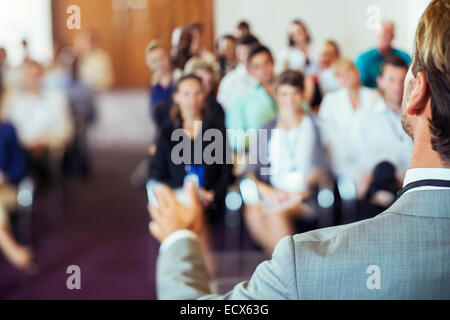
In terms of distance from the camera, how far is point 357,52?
99cm

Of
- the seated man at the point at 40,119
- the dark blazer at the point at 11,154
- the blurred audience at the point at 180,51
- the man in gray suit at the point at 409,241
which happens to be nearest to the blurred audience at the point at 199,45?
the blurred audience at the point at 180,51

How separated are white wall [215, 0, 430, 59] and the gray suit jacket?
0.42 m

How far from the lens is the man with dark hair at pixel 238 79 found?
97 centimetres

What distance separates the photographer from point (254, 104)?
0.99m

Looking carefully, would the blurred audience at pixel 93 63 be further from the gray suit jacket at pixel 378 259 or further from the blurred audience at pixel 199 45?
the gray suit jacket at pixel 378 259

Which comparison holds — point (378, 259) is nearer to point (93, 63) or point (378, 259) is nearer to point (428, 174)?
point (428, 174)

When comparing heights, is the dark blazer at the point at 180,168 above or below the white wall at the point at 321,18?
below

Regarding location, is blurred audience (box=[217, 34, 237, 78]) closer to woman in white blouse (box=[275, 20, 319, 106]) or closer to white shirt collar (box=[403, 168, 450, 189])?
woman in white blouse (box=[275, 20, 319, 106])

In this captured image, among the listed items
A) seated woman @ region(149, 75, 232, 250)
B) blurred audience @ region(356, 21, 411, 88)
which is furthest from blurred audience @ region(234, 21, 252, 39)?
blurred audience @ region(356, 21, 411, 88)

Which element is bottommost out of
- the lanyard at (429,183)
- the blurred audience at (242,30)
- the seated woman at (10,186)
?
the seated woman at (10,186)

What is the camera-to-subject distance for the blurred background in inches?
37.8

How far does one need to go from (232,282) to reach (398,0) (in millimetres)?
584
